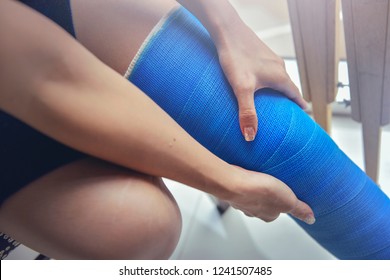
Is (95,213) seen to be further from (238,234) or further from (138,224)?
(238,234)

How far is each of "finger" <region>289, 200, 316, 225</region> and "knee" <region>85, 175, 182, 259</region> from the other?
187 mm

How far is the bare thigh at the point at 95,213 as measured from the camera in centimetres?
42

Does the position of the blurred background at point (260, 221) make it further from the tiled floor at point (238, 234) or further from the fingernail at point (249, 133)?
the fingernail at point (249, 133)

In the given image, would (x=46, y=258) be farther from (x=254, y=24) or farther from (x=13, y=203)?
(x=254, y=24)

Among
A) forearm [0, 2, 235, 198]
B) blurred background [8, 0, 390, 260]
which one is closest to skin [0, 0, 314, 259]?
Result: forearm [0, 2, 235, 198]

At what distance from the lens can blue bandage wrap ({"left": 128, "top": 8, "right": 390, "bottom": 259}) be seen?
51 centimetres

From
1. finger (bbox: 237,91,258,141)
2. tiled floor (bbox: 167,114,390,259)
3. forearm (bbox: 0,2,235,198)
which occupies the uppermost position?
forearm (bbox: 0,2,235,198)

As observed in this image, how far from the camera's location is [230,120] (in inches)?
20.3

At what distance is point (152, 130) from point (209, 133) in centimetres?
13

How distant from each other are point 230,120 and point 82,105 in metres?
0.20

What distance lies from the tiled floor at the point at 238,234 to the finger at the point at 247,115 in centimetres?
26

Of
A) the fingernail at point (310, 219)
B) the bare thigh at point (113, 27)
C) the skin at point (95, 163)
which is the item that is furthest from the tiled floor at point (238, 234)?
the bare thigh at point (113, 27)

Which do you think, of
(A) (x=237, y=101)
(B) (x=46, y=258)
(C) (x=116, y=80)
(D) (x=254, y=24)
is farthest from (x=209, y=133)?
(D) (x=254, y=24)

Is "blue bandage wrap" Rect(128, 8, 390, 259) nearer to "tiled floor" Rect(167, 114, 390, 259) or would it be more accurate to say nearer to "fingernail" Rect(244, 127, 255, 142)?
"fingernail" Rect(244, 127, 255, 142)
